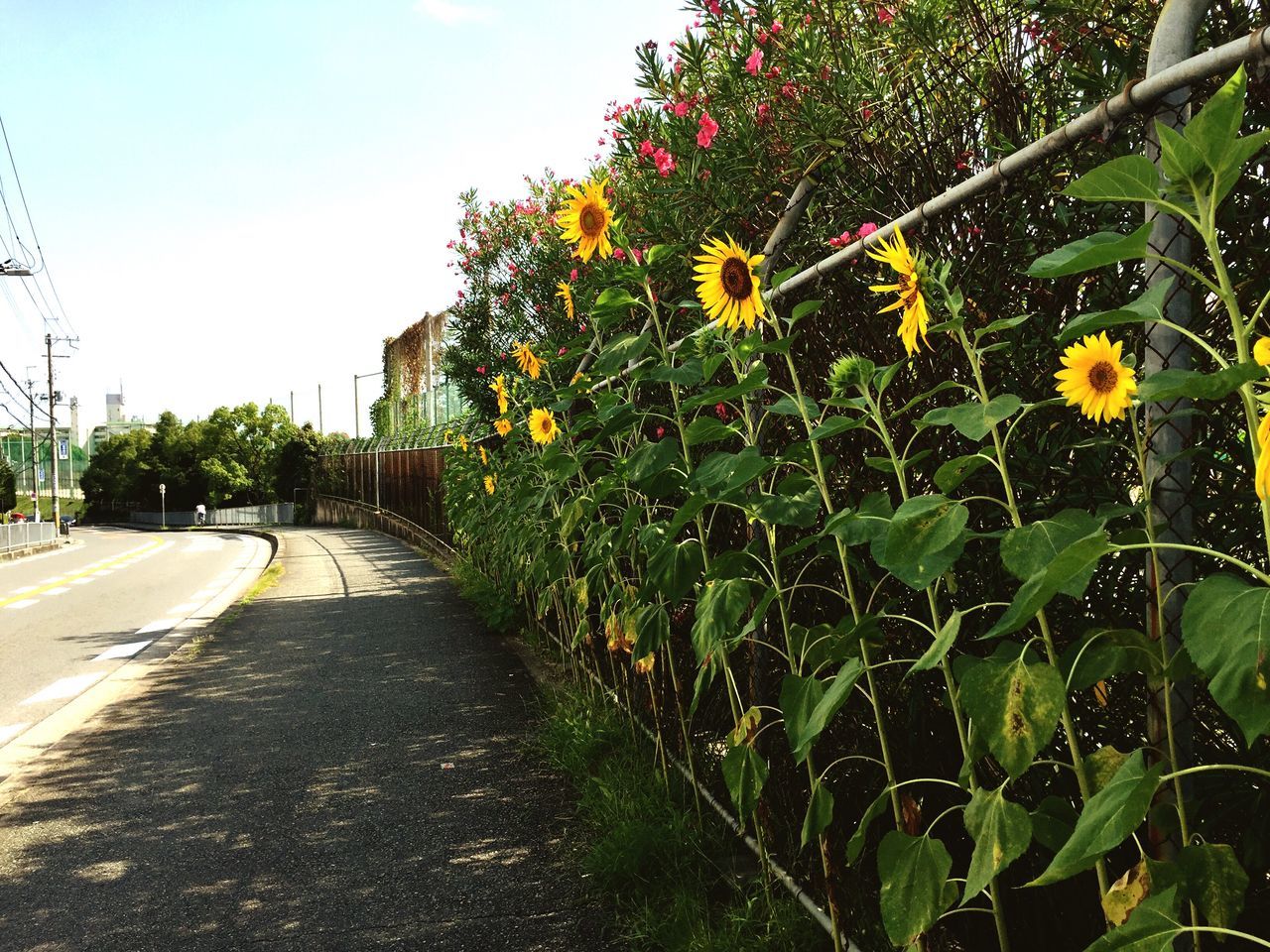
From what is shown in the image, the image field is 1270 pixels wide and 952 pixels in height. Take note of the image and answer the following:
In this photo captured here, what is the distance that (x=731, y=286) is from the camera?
2350mm

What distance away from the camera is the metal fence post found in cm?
143

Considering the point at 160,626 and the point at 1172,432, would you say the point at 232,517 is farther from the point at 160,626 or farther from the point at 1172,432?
the point at 1172,432

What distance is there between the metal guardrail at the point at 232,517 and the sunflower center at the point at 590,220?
5565 cm

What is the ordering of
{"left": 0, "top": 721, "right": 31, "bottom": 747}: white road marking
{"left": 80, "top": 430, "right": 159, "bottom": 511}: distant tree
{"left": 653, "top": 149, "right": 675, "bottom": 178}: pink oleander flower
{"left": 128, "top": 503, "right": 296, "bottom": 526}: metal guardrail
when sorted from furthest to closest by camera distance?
1. {"left": 80, "top": 430, "right": 159, "bottom": 511}: distant tree
2. {"left": 128, "top": 503, "right": 296, "bottom": 526}: metal guardrail
3. {"left": 0, "top": 721, "right": 31, "bottom": 747}: white road marking
4. {"left": 653, "top": 149, "right": 675, "bottom": 178}: pink oleander flower

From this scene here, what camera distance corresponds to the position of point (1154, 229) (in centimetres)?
146

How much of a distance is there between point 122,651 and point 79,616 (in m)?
3.63

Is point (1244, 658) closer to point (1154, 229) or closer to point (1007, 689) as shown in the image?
point (1007, 689)

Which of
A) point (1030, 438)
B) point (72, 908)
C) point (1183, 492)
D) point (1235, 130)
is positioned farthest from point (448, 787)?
point (1235, 130)

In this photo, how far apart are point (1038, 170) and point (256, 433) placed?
91773mm

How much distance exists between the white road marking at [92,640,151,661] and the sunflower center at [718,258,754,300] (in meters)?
7.93

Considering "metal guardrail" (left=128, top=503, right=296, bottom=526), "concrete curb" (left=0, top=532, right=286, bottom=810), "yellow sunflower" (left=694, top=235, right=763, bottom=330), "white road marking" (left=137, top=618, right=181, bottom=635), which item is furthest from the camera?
"metal guardrail" (left=128, top=503, right=296, bottom=526)

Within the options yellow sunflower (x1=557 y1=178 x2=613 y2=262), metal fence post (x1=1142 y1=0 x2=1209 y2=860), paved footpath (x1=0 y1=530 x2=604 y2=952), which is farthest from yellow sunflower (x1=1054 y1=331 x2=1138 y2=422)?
paved footpath (x1=0 y1=530 x2=604 y2=952)

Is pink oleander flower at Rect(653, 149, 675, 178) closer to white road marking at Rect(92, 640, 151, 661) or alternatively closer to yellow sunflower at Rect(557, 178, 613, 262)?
yellow sunflower at Rect(557, 178, 613, 262)

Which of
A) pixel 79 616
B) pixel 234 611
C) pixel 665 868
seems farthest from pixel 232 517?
pixel 665 868
